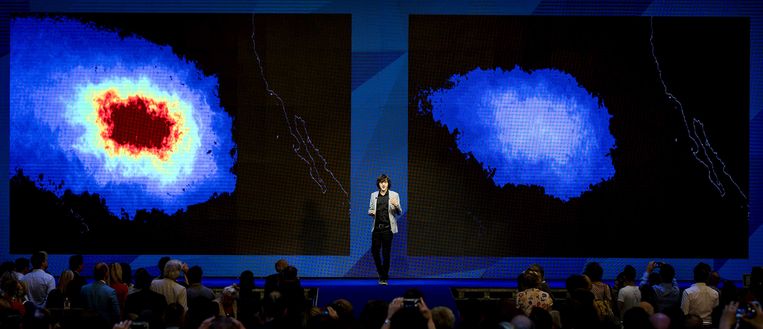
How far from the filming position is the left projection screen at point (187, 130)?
10.7 metres

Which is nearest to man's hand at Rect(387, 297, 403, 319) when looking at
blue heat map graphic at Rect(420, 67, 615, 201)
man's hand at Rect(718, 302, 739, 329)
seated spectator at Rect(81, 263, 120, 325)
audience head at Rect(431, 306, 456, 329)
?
audience head at Rect(431, 306, 456, 329)

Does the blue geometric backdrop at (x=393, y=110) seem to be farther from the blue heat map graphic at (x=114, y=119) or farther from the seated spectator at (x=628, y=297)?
the seated spectator at (x=628, y=297)

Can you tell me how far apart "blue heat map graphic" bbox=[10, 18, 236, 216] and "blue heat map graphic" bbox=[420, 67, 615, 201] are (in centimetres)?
287

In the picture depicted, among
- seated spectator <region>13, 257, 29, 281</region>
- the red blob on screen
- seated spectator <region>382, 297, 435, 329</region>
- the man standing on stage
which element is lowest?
seated spectator <region>382, 297, 435, 329</region>

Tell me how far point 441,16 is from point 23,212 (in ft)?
18.9

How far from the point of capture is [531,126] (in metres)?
10.7

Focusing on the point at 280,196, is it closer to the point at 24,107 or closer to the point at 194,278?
the point at 24,107

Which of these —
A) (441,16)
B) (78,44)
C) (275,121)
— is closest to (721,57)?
(441,16)

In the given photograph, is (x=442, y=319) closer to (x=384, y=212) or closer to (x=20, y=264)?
(x=20, y=264)

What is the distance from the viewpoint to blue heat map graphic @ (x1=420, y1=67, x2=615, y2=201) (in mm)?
10680

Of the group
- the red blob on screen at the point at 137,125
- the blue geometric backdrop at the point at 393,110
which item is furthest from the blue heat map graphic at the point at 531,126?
the red blob on screen at the point at 137,125

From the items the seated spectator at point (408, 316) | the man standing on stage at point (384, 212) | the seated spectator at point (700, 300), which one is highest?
the man standing on stage at point (384, 212)

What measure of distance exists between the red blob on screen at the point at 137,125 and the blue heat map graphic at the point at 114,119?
0.01m

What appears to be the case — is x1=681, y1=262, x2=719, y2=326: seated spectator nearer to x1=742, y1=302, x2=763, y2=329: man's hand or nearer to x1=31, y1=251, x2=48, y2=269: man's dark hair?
x1=742, y1=302, x2=763, y2=329: man's hand
